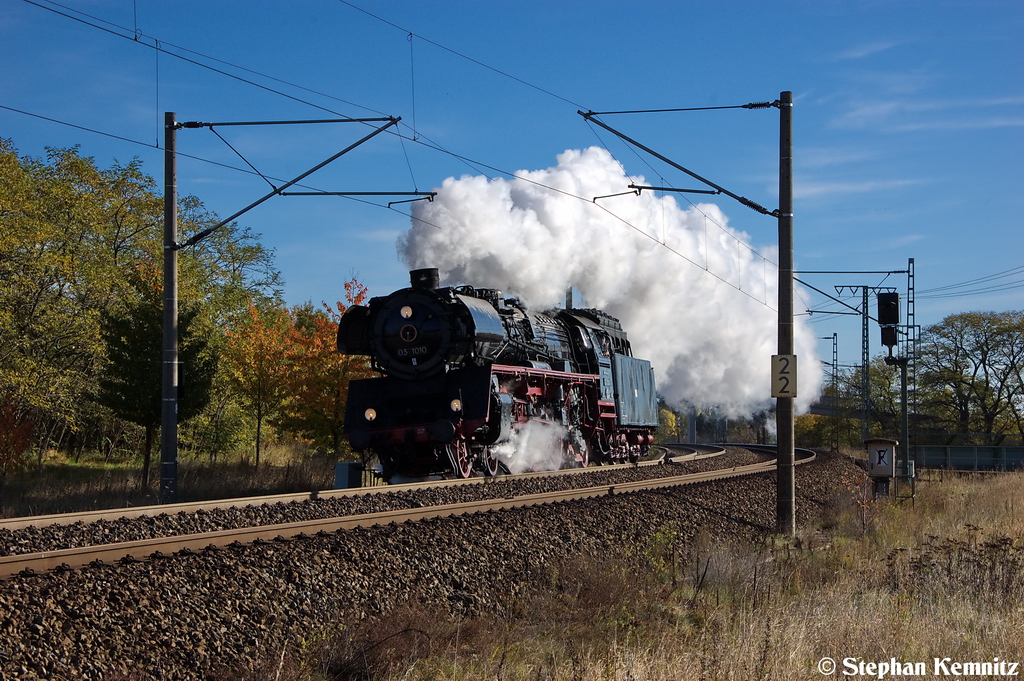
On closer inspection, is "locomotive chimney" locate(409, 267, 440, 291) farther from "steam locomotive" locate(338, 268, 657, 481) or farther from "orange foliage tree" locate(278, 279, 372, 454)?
"orange foliage tree" locate(278, 279, 372, 454)

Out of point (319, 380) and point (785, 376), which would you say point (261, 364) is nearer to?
point (319, 380)

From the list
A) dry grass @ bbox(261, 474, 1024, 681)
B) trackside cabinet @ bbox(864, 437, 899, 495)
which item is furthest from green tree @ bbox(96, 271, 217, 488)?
trackside cabinet @ bbox(864, 437, 899, 495)

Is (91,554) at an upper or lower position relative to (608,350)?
lower

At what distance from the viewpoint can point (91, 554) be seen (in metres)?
7.20

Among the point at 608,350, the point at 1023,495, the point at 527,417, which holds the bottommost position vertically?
the point at 1023,495

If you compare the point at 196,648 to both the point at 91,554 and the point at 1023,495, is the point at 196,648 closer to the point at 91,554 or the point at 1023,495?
the point at 91,554

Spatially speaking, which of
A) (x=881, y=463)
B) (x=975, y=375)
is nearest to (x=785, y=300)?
(x=881, y=463)

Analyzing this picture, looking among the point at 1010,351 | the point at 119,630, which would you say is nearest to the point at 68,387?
the point at 119,630

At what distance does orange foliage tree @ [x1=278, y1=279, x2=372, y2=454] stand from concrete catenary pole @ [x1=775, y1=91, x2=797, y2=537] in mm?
11638

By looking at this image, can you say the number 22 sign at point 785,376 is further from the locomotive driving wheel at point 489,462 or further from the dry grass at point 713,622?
the locomotive driving wheel at point 489,462

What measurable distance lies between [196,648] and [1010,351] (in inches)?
1956

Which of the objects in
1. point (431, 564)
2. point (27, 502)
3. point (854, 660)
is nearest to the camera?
point (854, 660)

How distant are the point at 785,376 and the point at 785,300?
103 cm

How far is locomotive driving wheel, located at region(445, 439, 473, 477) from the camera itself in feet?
52.2
